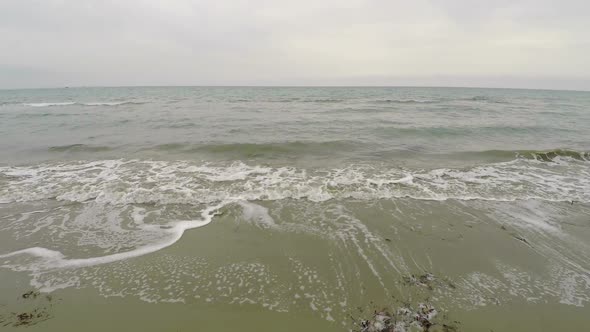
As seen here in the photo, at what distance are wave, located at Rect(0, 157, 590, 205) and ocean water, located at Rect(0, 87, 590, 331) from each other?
7cm

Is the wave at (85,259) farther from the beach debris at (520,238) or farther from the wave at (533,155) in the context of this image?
the wave at (533,155)

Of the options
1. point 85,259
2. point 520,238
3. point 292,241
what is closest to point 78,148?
point 85,259

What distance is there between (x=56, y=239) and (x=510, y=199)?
11.5 metres

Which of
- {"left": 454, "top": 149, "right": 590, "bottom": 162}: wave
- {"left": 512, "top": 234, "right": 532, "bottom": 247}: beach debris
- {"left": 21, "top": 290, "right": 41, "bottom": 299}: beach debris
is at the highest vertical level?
{"left": 454, "top": 149, "right": 590, "bottom": 162}: wave

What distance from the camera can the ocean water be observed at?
365 centimetres

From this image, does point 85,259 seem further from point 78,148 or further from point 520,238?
point 78,148

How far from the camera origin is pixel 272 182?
27.9 ft

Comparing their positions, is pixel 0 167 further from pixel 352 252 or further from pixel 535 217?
pixel 535 217

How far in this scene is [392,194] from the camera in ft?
24.8

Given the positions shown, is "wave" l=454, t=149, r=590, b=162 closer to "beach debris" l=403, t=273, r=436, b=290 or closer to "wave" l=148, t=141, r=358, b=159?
"wave" l=148, t=141, r=358, b=159

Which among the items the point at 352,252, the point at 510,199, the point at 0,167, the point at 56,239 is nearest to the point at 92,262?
the point at 56,239

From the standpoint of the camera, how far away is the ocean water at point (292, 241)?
365 centimetres

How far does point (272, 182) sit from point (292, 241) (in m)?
3.46

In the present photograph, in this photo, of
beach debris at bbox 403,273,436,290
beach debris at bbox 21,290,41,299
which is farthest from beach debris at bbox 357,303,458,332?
beach debris at bbox 21,290,41,299
